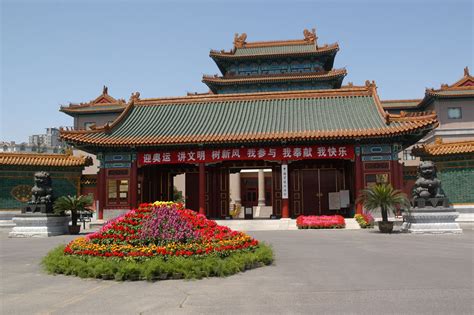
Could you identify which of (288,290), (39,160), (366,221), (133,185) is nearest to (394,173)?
(366,221)

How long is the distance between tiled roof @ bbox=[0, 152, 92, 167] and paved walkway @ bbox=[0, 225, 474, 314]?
14.7m

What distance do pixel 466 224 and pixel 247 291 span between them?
18.5 metres

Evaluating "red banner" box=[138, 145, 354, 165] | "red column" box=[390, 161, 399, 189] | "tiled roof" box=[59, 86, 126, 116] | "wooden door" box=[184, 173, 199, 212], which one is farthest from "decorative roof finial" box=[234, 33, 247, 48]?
"red column" box=[390, 161, 399, 189]

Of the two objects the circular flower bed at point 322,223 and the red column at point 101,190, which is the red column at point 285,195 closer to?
the circular flower bed at point 322,223

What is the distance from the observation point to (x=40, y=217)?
712 inches

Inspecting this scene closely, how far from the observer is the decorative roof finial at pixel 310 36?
3850cm

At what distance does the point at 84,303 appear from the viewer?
650 cm

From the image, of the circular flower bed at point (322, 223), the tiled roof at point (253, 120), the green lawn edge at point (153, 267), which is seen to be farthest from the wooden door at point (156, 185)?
the green lawn edge at point (153, 267)

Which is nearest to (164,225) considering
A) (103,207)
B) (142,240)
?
(142,240)

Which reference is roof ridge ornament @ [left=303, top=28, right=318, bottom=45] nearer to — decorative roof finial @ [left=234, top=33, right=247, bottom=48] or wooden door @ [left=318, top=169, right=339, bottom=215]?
decorative roof finial @ [left=234, top=33, right=247, bottom=48]

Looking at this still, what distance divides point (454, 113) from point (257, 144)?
2190 cm

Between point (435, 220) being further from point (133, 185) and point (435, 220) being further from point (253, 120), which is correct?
point (133, 185)

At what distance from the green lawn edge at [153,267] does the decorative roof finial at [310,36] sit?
32.4 m

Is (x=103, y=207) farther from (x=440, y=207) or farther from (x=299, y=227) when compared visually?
(x=440, y=207)
